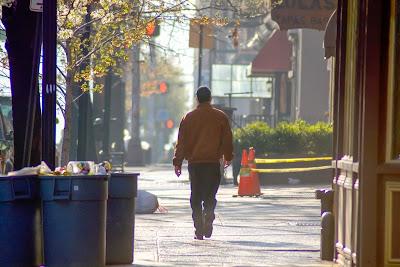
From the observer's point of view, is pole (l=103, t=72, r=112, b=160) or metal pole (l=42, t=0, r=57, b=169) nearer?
metal pole (l=42, t=0, r=57, b=169)

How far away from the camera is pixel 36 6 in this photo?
38.3 ft

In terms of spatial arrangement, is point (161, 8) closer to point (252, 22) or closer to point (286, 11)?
Result: point (286, 11)

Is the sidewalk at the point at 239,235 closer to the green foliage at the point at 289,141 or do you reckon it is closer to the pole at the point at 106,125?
the pole at the point at 106,125

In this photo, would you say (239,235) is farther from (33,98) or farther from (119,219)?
(33,98)

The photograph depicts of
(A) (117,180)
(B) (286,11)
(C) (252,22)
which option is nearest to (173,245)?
(A) (117,180)

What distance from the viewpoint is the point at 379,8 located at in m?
10.4

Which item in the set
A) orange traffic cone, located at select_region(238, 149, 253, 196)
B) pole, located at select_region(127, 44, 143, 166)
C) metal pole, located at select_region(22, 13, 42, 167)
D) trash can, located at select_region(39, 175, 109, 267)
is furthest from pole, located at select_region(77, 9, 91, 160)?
pole, located at select_region(127, 44, 143, 166)

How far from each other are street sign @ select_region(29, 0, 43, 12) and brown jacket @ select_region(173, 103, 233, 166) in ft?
10.7

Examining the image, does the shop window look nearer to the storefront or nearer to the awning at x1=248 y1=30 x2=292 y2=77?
the storefront

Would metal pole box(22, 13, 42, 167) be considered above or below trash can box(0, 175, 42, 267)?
above

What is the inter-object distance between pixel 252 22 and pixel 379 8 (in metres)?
42.1

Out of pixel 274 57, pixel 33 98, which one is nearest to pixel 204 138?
pixel 33 98

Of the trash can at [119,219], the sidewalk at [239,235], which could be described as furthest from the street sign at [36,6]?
the sidewalk at [239,235]

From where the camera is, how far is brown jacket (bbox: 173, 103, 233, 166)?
14.3m
